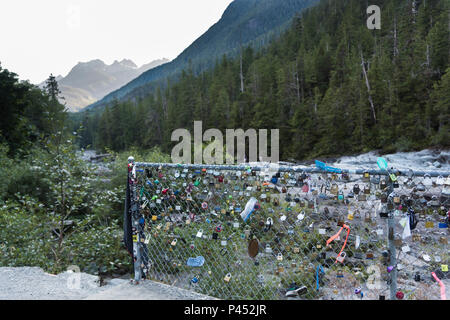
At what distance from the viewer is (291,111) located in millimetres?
36156

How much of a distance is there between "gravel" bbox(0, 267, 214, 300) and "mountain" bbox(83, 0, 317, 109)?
99.1 meters

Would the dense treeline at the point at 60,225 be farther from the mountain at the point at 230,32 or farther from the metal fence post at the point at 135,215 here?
the mountain at the point at 230,32

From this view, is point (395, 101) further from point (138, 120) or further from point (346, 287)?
point (138, 120)

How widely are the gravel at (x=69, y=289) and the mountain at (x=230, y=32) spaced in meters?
99.1

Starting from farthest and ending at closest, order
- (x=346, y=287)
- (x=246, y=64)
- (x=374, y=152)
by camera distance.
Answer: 1. (x=246, y=64)
2. (x=374, y=152)
3. (x=346, y=287)

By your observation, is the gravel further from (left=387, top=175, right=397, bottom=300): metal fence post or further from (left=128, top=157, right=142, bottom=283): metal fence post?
(left=387, top=175, right=397, bottom=300): metal fence post

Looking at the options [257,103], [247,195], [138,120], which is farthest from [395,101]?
[138,120]

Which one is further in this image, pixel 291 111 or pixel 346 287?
pixel 291 111

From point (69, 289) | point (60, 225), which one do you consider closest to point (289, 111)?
point (60, 225)

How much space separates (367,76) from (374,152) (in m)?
10.5

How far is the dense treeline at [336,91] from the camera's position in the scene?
86.6ft

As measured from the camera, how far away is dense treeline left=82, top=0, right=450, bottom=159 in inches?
1039

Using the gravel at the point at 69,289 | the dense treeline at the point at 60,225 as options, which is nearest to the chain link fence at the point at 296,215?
the gravel at the point at 69,289
